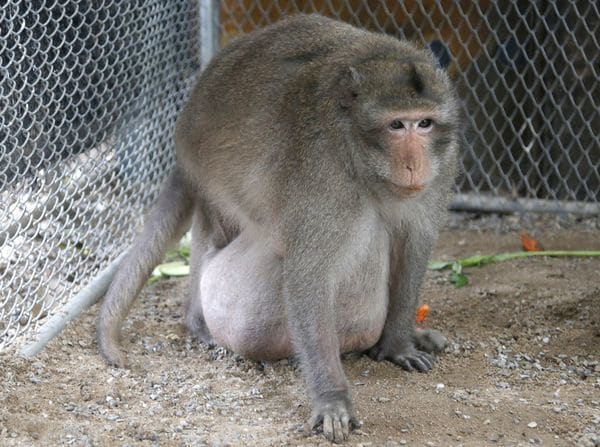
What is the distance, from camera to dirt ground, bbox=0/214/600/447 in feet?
13.2

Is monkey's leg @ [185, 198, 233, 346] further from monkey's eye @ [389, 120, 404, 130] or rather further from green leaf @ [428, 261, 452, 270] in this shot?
green leaf @ [428, 261, 452, 270]

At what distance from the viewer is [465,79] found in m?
6.79

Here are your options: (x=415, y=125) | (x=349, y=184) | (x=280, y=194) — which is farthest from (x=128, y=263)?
(x=415, y=125)

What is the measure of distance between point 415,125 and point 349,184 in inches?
14.8

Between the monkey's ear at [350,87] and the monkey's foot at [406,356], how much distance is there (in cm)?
134

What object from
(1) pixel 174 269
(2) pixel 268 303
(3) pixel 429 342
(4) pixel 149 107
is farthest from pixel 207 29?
(3) pixel 429 342

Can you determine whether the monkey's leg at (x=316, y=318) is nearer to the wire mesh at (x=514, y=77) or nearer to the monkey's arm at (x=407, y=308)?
the monkey's arm at (x=407, y=308)

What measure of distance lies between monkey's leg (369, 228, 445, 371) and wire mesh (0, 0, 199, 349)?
1.73 meters

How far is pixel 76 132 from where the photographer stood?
5156mm

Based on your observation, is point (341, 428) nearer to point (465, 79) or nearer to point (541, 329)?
point (541, 329)

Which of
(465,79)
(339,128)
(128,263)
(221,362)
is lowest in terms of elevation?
(221,362)

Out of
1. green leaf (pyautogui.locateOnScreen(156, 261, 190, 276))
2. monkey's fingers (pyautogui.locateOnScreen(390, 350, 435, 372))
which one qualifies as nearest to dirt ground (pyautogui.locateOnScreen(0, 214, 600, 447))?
monkey's fingers (pyautogui.locateOnScreen(390, 350, 435, 372))

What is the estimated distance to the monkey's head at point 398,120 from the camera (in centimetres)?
399

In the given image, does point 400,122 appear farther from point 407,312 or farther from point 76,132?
point 76,132
